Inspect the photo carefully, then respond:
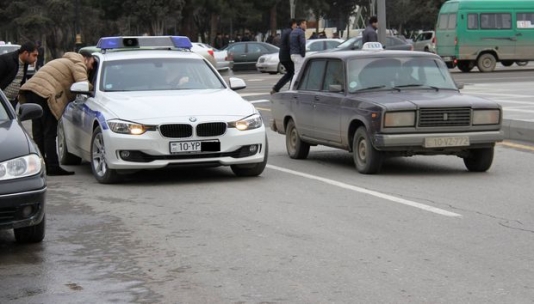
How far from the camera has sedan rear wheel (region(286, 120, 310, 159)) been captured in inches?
581

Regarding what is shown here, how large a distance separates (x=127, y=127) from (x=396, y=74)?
3.66 m

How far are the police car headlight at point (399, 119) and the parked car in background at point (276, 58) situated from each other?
96.9ft

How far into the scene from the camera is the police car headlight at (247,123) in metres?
12.1

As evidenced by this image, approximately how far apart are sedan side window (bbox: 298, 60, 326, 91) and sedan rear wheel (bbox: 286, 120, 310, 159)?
58 cm

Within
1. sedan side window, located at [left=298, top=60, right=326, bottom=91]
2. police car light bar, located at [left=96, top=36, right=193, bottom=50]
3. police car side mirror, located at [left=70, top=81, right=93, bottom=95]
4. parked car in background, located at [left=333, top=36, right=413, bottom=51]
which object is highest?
police car light bar, located at [left=96, top=36, right=193, bottom=50]

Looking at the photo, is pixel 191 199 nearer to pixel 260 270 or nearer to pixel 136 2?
pixel 260 270

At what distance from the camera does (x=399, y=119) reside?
12281 mm

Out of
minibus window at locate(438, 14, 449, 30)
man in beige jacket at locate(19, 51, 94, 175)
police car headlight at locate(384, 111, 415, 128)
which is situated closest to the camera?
police car headlight at locate(384, 111, 415, 128)

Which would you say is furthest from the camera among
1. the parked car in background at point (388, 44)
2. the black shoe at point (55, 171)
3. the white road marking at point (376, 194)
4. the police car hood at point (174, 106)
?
the parked car in background at point (388, 44)

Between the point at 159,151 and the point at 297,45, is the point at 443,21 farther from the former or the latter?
the point at 159,151

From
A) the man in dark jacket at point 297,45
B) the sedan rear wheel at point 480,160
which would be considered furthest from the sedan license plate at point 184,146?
the man in dark jacket at point 297,45

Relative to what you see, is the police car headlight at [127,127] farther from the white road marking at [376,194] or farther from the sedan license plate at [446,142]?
the sedan license plate at [446,142]

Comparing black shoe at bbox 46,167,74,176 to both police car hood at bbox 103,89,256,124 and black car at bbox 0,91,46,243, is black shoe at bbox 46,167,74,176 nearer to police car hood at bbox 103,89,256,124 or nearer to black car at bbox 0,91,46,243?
Answer: police car hood at bbox 103,89,256,124

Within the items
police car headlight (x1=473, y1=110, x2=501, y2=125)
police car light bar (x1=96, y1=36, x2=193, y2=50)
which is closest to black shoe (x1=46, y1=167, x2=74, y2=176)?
police car light bar (x1=96, y1=36, x2=193, y2=50)
